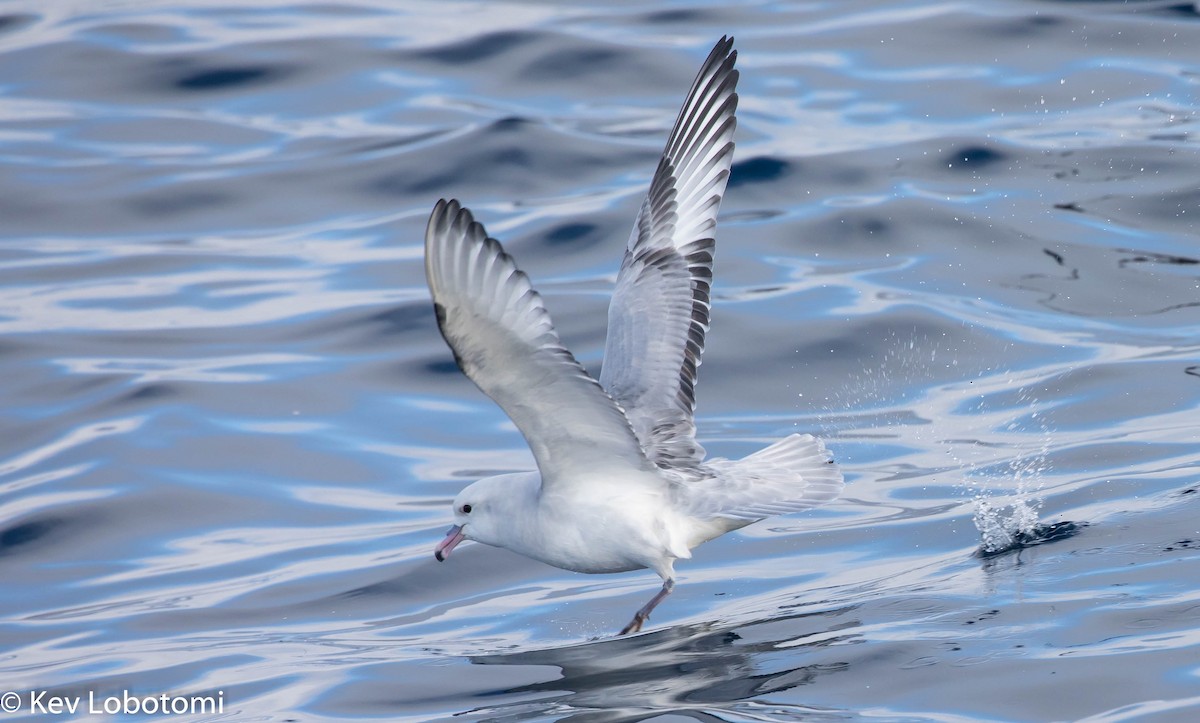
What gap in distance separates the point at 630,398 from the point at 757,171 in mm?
5955

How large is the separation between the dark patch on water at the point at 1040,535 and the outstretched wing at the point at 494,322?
1.82 m

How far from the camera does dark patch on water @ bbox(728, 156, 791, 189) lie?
12.2 metres

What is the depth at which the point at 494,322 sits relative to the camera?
5.11m

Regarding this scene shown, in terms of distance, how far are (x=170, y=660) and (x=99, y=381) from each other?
392cm

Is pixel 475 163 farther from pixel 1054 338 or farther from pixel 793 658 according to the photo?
pixel 793 658

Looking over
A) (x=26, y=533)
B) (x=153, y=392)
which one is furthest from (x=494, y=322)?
(x=153, y=392)

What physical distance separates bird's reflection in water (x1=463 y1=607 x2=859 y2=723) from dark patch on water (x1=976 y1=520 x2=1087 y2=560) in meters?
0.80

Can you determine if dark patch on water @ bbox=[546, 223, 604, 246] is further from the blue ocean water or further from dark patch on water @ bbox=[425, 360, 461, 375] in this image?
dark patch on water @ bbox=[425, 360, 461, 375]

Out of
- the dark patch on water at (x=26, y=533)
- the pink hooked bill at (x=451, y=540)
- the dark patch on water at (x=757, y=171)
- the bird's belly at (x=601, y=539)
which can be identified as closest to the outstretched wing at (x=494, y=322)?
the bird's belly at (x=601, y=539)

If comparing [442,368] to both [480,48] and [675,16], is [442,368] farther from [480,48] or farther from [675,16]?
[675,16]

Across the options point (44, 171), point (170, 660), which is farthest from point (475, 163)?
point (170, 660)

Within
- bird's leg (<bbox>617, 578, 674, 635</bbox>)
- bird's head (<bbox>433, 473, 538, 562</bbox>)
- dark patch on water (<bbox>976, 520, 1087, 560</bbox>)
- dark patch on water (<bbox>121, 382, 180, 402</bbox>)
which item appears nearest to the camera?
bird's leg (<bbox>617, 578, 674, 635</bbox>)

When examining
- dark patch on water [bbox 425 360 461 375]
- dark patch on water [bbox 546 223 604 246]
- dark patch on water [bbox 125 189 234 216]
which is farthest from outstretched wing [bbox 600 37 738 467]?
dark patch on water [bbox 125 189 234 216]

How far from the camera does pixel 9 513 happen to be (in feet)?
27.9
